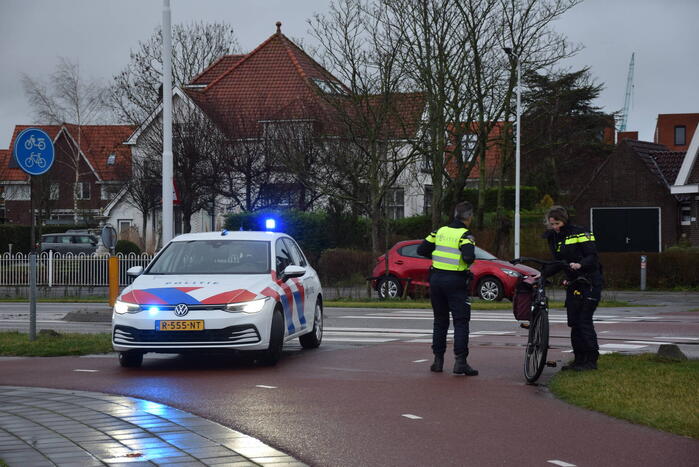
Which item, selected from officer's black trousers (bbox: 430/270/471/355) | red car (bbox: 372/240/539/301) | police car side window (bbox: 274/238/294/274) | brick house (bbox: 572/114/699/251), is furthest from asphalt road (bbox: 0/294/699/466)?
brick house (bbox: 572/114/699/251)

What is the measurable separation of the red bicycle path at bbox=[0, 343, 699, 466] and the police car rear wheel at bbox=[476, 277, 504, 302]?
520 inches

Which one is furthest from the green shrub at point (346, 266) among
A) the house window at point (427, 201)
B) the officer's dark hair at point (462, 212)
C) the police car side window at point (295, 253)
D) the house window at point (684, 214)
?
the officer's dark hair at point (462, 212)

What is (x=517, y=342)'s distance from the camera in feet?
50.4

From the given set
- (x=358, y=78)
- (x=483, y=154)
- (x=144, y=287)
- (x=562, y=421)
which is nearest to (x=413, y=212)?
(x=483, y=154)

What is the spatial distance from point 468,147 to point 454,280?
25635mm

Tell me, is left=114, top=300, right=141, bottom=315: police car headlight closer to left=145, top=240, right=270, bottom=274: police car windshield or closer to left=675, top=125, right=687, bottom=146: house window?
left=145, top=240, right=270, bottom=274: police car windshield

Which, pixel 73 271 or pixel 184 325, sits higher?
pixel 184 325

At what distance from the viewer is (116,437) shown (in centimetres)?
757

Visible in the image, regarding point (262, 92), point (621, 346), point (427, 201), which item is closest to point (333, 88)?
point (427, 201)

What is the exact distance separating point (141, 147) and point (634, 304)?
81.8 feet

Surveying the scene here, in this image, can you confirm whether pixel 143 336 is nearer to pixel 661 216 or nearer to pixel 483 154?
pixel 483 154

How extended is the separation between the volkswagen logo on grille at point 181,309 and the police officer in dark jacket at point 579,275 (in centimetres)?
386

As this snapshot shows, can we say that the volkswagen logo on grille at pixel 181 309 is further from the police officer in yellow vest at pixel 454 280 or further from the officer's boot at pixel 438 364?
the officer's boot at pixel 438 364

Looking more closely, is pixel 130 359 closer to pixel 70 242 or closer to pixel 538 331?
pixel 538 331
